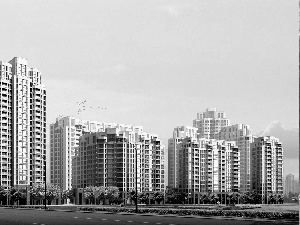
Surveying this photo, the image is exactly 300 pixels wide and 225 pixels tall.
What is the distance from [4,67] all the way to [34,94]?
1264 centimetres

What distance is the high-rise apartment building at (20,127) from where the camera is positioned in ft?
632

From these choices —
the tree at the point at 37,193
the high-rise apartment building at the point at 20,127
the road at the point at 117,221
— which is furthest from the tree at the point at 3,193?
the road at the point at 117,221

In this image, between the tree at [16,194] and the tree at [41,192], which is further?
the tree at [41,192]

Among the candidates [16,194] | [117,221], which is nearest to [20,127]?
[16,194]

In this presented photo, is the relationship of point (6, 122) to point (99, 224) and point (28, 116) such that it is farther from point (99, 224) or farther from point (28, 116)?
point (99, 224)

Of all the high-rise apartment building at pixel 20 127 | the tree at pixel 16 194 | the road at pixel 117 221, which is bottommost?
the tree at pixel 16 194

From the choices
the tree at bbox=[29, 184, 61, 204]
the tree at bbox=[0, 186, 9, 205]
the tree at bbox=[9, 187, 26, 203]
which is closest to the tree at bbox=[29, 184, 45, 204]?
the tree at bbox=[29, 184, 61, 204]

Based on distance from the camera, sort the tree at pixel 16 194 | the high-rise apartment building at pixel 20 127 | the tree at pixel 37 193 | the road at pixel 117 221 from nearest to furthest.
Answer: the road at pixel 117 221, the tree at pixel 16 194, the tree at pixel 37 193, the high-rise apartment building at pixel 20 127

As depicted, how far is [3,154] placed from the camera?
19175 cm

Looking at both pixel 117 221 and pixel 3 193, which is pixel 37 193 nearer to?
pixel 3 193

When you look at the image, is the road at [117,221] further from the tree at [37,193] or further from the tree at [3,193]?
the tree at [3,193]

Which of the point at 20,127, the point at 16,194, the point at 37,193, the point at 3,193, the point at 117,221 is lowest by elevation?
the point at 16,194

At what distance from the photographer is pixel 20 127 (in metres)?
195

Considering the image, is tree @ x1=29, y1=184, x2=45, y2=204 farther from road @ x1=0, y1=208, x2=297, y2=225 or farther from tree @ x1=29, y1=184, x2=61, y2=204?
road @ x1=0, y1=208, x2=297, y2=225
